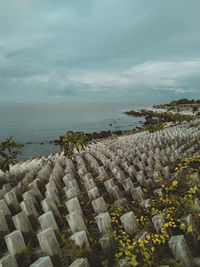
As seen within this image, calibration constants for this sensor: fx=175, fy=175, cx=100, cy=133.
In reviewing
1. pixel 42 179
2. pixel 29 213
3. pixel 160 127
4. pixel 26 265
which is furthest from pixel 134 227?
pixel 160 127

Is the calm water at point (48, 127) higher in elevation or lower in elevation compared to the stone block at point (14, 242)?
higher

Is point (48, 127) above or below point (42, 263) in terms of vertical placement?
above

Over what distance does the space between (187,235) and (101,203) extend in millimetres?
1397

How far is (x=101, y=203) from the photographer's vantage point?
3.15 m

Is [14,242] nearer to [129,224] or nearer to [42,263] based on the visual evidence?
[42,263]

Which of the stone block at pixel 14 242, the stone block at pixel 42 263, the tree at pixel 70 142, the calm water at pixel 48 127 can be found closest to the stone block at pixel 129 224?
the stone block at pixel 42 263

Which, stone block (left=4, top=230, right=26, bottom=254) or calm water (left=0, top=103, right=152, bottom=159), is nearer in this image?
stone block (left=4, top=230, right=26, bottom=254)

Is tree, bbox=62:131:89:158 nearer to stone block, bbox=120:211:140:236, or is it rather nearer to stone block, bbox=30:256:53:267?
stone block, bbox=120:211:140:236

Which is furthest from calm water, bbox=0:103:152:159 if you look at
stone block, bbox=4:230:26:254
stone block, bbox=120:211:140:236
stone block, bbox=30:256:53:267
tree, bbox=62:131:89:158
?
stone block, bbox=30:256:53:267

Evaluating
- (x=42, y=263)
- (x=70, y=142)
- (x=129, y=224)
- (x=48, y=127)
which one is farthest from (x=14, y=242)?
(x=48, y=127)

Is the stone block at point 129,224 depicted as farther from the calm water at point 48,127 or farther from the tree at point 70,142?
the calm water at point 48,127

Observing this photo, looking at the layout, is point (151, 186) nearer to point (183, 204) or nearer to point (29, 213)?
point (183, 204)

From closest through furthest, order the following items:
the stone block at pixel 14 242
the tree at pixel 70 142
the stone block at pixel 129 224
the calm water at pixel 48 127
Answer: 1. the stone block at pixel 14 242
2. the stone block at pixel 129 224
3. the tree at pixel 70 142
4. the calm water at pixel 48 127

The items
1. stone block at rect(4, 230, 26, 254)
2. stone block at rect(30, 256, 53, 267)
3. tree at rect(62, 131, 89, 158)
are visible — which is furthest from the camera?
tree at rect(62, 131, 89, 158)
